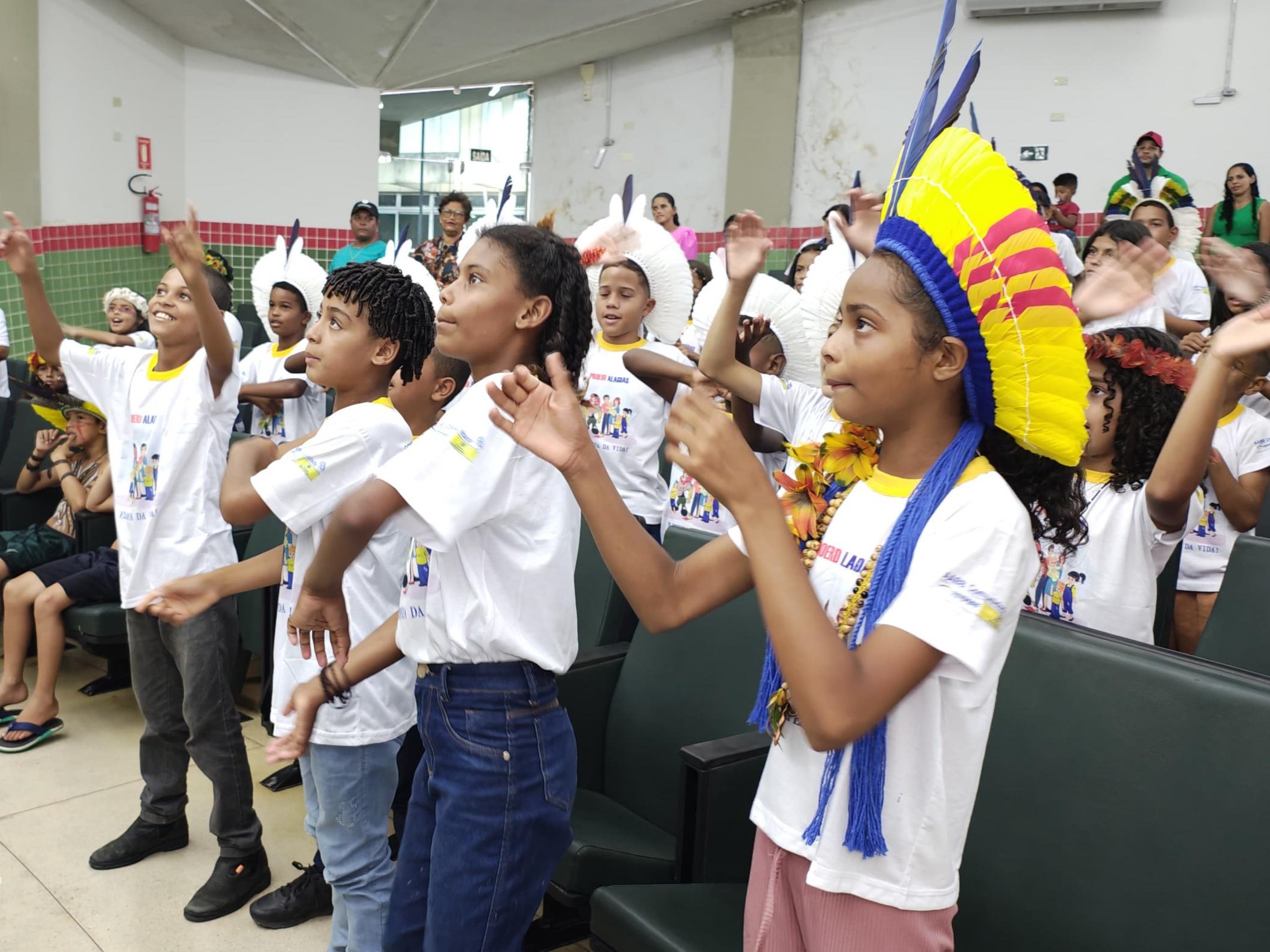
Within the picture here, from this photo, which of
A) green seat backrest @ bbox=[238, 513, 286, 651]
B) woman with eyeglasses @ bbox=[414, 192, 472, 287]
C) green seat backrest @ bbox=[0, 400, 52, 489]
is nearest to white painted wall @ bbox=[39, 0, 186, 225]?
woman with eyeglasses @ bbox=[414, 192, 472, 287]

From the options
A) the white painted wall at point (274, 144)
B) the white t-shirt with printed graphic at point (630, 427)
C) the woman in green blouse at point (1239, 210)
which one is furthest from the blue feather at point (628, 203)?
the white painted wall at point (274, 144)

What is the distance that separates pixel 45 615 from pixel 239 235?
292 inches

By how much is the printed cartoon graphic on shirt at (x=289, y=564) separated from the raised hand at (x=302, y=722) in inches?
12.9

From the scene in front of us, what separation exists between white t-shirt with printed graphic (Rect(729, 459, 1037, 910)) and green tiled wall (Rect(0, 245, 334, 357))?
606cm

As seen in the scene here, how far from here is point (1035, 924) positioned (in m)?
1.70

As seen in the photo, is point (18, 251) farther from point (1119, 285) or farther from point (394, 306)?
point (1119, 285)

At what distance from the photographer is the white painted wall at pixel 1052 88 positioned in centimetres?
734

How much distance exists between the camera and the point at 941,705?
1.10 metres

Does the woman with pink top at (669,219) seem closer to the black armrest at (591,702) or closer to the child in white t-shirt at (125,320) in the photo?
the child in white t-shirt at (125,320)

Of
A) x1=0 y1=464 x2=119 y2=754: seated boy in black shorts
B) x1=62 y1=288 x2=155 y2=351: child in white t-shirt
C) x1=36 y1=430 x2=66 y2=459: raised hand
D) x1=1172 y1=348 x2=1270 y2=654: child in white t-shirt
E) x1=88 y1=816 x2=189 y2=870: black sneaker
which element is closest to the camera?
x1=88 y1=816 x2=189 y2=870: black sneaker

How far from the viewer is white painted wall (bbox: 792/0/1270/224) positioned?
7344mm

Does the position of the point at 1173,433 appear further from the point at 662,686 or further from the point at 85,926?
the point at 85,926

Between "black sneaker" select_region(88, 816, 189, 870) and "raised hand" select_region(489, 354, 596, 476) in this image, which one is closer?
"raised hand" select_region(489, 354, 596, 476)

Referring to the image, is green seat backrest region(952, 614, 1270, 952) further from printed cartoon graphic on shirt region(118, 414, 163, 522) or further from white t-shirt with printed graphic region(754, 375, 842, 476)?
printed cartoon graphic on shirt region(118, 414, 163, 522)
